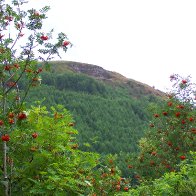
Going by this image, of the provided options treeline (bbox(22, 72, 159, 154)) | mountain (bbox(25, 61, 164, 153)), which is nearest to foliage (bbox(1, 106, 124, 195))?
mountain (bbox(25, 61, 164, 153))

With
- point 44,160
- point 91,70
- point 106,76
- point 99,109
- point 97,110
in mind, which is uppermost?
point 91,70

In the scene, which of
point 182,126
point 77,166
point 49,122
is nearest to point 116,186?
point 77,166

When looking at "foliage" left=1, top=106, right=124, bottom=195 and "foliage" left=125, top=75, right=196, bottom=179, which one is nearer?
"foliage" left=1, top=106, right=124, bottom=195

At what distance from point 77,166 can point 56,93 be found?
83.1 metres

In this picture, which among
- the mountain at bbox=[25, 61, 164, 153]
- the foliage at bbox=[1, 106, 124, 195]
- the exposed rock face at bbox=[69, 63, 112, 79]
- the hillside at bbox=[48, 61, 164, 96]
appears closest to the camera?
the foliage at bbox=[1, 106, 124, 195]

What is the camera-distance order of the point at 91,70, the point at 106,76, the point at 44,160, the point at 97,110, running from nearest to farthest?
the point at 44,160 → the point at 97,110 → the point at 106,76 → the point at 91,70

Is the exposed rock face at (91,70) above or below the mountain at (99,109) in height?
above

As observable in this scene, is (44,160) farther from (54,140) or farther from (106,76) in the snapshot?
(106,76)

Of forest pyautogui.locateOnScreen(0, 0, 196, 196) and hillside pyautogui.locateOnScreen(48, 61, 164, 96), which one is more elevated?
hillside pyautogui.locateOnScreen(48, 61, 164, 96)

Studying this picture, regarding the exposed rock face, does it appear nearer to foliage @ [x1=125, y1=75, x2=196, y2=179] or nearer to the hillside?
the hillside

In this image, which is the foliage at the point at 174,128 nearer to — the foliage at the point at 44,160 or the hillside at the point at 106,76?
the foliage at the point at 44,160

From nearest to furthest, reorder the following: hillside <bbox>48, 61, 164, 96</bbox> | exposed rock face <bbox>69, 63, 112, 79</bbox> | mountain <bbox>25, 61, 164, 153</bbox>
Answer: mountain <bbox>25, 61, 164, 153</bbox> → hillside <bbox>48, 61, 164, 96</bbox> → exposed rock face <bbox>69, 63, 112, 79</bbox>

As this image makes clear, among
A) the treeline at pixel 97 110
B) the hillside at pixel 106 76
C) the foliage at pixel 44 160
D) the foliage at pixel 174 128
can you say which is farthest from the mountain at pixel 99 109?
the foliage at pixel 44 160

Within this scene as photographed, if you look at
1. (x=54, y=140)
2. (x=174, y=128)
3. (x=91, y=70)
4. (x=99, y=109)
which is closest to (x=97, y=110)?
(x=99, y=109)
